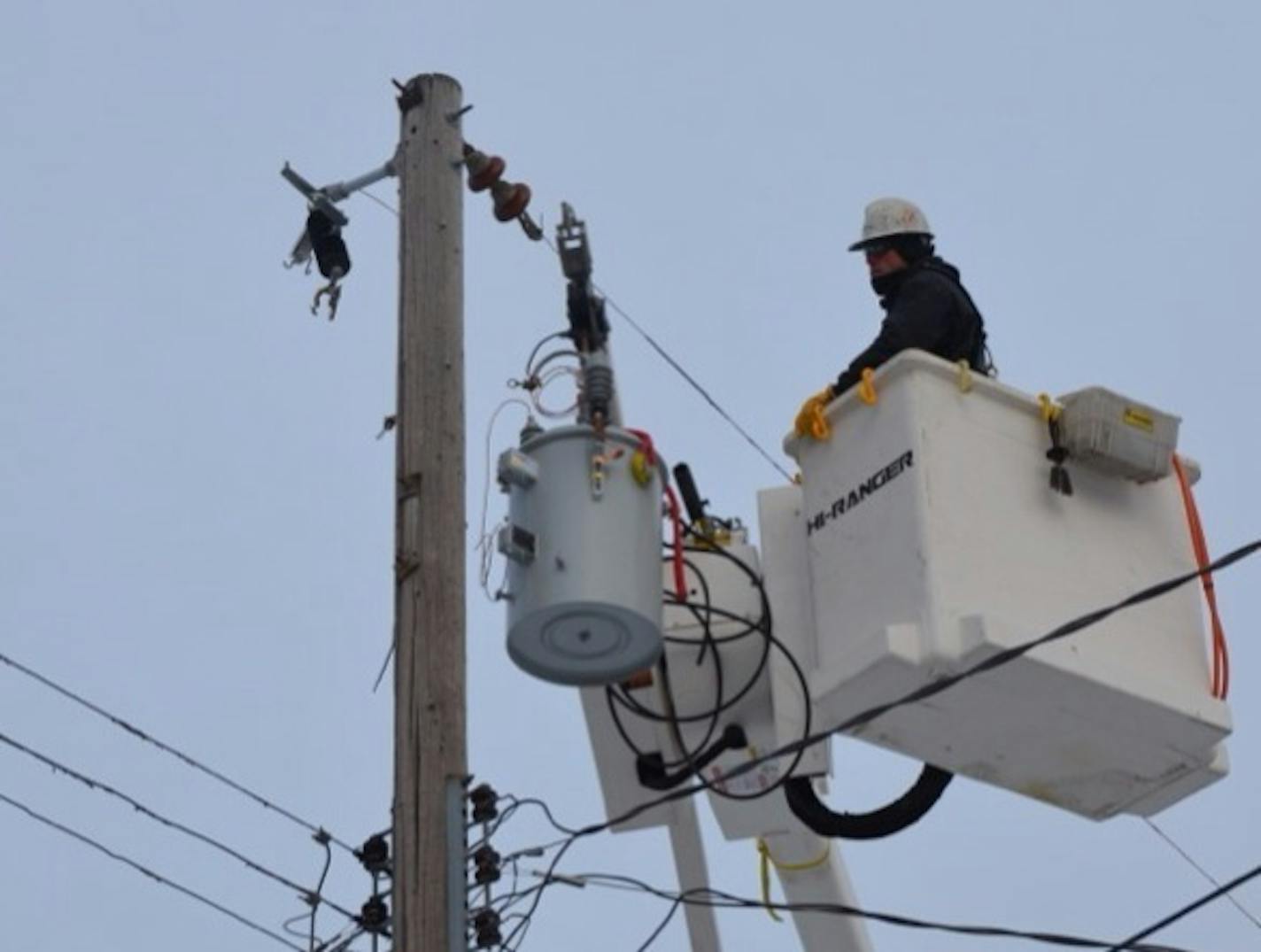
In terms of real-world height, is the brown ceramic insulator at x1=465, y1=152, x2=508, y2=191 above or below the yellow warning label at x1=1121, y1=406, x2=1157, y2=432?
above

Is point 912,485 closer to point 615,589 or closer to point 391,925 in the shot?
point 615,589

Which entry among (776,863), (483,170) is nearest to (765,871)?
(776,863)

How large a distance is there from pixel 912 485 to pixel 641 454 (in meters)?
0.84

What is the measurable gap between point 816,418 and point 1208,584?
128 centimetres

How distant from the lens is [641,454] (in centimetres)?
834

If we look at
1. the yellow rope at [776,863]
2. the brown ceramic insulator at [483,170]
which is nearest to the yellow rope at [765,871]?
the yellow rope at [776,863]

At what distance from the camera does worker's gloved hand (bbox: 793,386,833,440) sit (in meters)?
8.51

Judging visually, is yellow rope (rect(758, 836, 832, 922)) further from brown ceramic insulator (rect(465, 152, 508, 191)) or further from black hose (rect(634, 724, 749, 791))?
brown ceramic insulator (rect(465, 152, 508, 191))

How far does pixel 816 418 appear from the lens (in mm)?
8523

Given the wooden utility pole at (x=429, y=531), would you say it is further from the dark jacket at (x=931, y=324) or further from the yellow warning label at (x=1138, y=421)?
the yellow warning label at (x=1138, y=421)

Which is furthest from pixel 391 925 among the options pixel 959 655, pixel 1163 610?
pixel 1163 610

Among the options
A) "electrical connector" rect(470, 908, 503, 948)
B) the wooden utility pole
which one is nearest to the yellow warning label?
the wooden utility pole

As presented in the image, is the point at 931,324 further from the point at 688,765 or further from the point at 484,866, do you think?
the point at 484,866

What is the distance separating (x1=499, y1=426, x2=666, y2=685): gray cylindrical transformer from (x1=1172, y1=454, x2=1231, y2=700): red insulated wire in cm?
164
